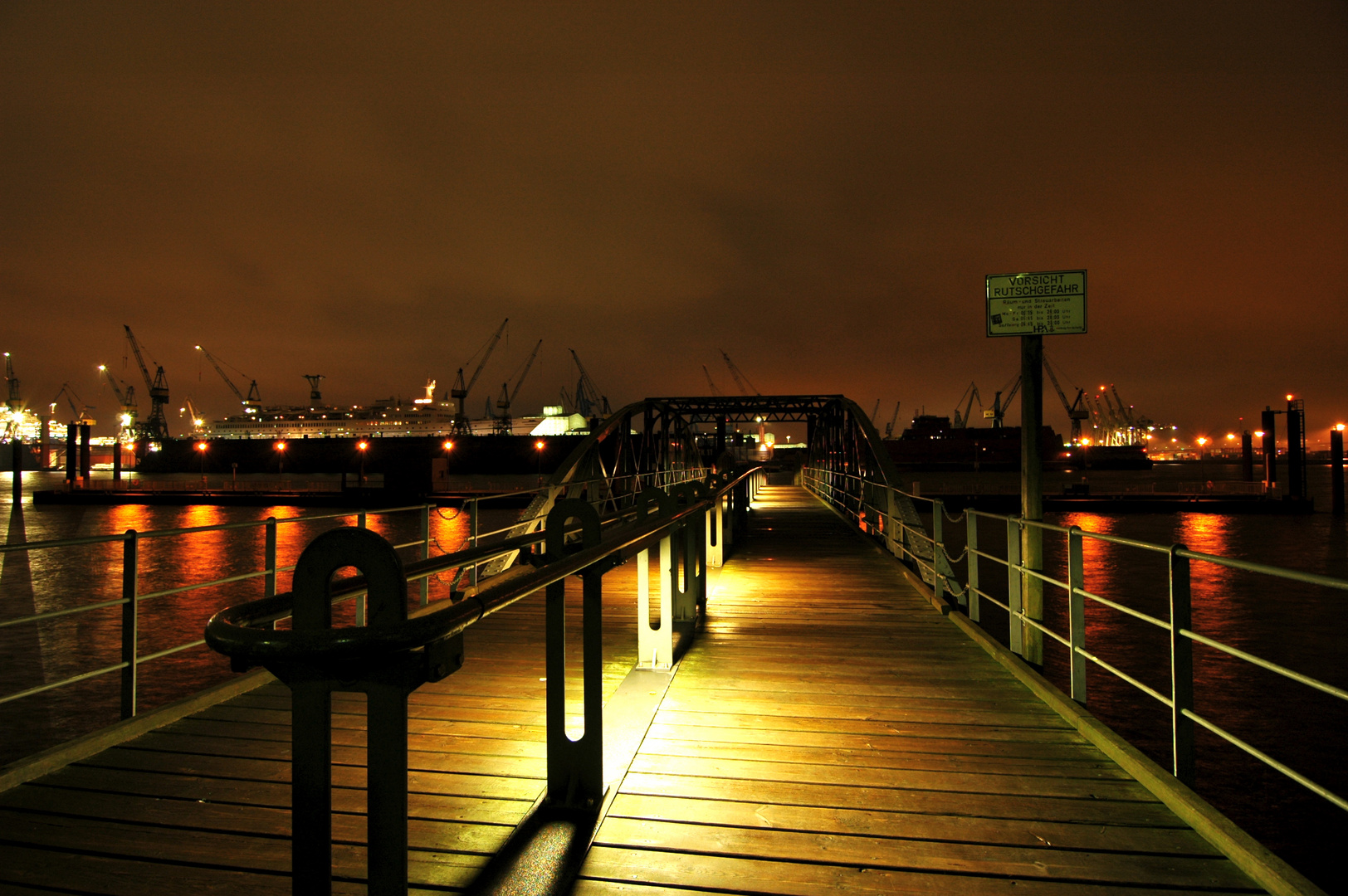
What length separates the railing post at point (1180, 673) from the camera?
3.20 m

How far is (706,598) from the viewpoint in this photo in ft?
24.5

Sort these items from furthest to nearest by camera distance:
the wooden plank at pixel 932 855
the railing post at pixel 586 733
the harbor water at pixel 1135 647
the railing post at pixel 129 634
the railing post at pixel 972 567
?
the harbor water at pixel 1135 647, the railing post at pixel 972 567, the railing post at pixel 129 634, the railing post at pixel 586 733, the wooden plank at pixel 932 855

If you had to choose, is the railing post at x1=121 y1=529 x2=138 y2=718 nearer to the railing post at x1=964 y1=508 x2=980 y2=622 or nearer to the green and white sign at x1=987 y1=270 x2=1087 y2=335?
the green and white sign at x1=987 y1=270 x2=1087 y2=335

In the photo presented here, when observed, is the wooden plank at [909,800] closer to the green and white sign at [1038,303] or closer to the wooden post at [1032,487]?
the wooden post at [1032,487]

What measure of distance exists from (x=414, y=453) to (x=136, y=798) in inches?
1498

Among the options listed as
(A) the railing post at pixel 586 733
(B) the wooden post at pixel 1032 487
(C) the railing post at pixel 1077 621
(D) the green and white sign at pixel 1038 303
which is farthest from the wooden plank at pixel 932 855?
(D) the green and white sign at pixel 1038 303

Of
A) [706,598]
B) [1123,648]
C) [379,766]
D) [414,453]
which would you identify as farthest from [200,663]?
[414,453]

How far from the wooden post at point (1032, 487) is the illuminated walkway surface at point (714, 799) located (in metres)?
0.43

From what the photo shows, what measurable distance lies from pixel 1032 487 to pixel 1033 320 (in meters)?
1.21

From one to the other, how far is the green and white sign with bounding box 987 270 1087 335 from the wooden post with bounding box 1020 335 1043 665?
0.45 feet

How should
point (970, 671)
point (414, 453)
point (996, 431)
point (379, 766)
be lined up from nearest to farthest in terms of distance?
point (379, 766) < point (970, 671) < point (414, 453) < point (996, 431)

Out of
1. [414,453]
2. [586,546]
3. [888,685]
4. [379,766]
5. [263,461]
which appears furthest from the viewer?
[263,461]

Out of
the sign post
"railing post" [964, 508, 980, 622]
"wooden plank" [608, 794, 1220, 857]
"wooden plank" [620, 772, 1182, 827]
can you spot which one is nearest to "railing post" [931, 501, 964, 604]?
"railing post" [964, 508, 980, 622]

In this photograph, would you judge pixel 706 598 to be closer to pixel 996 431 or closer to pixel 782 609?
pixel 782 609
